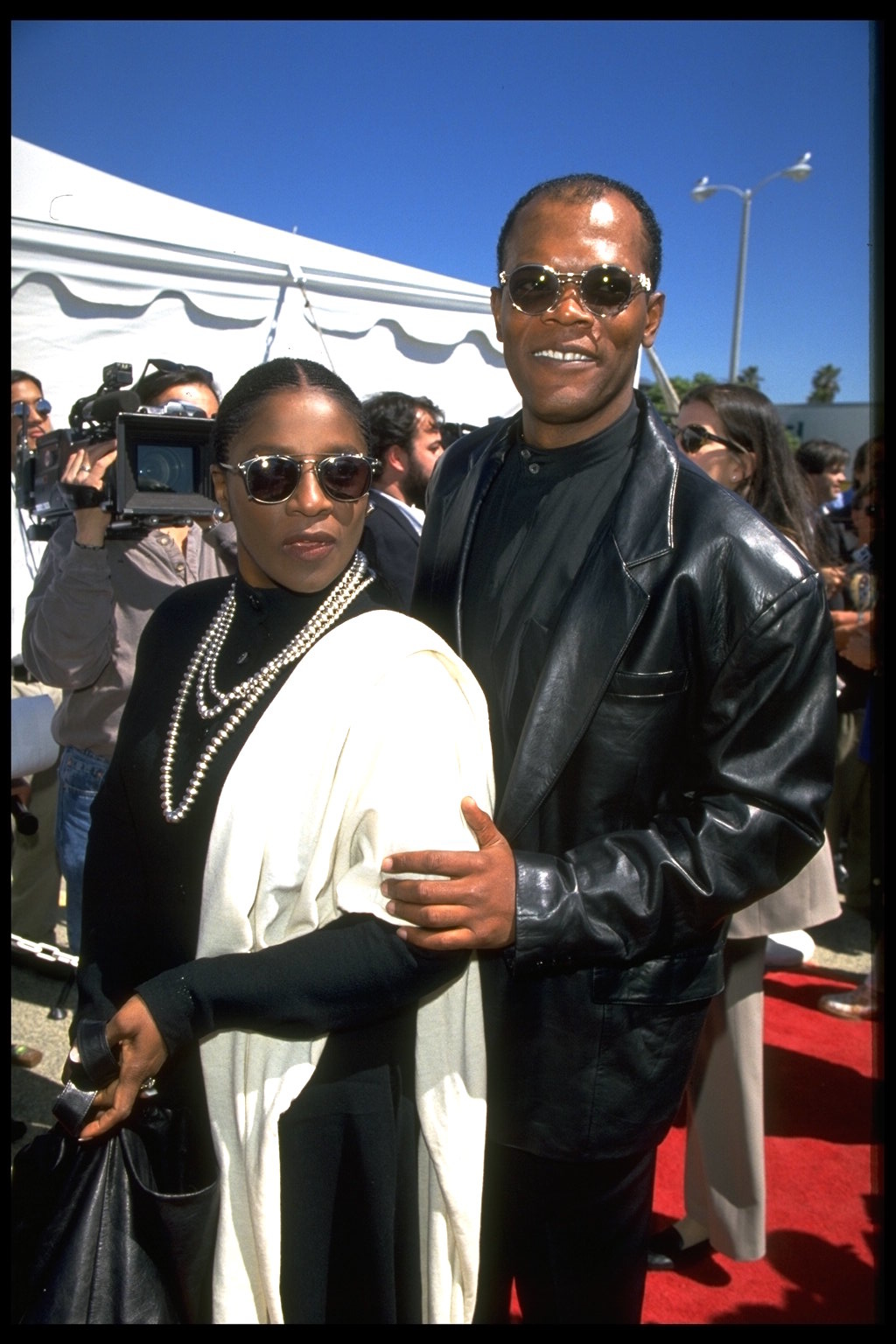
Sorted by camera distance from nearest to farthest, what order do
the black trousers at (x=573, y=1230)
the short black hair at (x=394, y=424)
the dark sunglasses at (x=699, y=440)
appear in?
the black trousers at (x=573, y=1230) → the dark sunglasses at (x=699, y=440) → the short black hair at (x=394, y=424)

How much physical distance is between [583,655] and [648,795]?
0.78ft

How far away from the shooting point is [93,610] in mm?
2461

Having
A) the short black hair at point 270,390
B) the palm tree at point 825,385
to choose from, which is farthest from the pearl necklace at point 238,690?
the palm tree at point 825,385

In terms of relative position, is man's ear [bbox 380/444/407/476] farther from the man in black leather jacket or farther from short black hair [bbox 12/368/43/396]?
the man in black leather jacket

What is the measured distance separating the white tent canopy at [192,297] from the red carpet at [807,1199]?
375 centimetres

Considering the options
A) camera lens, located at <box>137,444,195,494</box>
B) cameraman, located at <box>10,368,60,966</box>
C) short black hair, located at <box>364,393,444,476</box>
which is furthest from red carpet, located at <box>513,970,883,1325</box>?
short black hair, located at <box>364,393,444,476</box>

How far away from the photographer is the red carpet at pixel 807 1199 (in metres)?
2.33

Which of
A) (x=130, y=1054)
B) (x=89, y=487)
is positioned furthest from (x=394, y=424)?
(x=130, y=1054)

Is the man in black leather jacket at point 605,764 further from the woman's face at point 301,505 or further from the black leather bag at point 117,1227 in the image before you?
the black leather bag at point 117,1227

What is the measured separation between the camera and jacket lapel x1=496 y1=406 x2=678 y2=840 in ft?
4.45

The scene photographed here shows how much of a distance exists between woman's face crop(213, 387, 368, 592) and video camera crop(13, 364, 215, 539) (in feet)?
2.75

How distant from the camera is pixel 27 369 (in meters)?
4.72

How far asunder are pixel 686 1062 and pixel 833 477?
5230 millimetres

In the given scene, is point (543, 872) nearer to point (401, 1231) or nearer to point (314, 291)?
point (401, 1231)
